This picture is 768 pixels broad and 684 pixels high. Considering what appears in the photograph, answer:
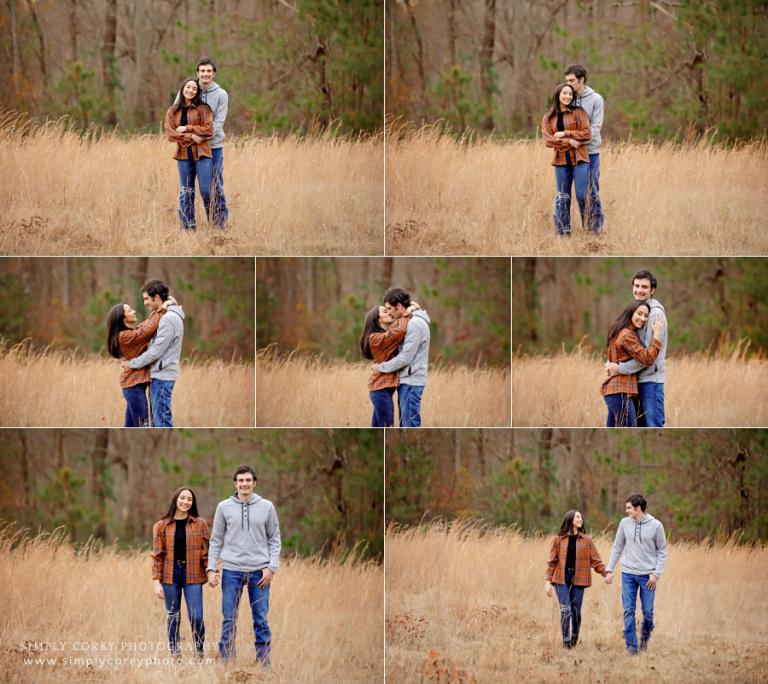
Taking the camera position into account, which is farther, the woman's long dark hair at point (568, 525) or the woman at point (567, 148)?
the woman at point (567, 148)

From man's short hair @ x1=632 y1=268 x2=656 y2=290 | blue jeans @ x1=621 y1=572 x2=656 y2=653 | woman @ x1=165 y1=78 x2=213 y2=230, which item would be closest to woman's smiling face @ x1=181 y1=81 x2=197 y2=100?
woman @ x1=165 y1=78 x2=213 y2=230

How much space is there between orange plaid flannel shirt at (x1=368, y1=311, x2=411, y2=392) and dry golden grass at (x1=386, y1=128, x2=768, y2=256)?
27.4 inches

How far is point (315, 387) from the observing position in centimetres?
1098

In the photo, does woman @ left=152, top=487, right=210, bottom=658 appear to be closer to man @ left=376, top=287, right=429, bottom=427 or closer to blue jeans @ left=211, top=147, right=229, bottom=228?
man @ left=376, top=287, right=429, bottom=427

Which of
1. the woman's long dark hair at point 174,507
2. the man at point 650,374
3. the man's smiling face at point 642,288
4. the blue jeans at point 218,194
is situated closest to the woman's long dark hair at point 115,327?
the blue jeans at point 218,194

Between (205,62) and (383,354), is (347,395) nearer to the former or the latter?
(383,354)

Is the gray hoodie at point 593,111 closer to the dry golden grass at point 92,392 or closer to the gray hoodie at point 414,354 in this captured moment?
the gray hoodie at point 414,354

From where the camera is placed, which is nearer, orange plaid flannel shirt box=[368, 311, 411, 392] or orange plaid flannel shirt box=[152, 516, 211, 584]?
orange plaid flannel shirt box=[152, 516, 211, 584]

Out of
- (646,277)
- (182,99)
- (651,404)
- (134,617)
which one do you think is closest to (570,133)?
(646,277)

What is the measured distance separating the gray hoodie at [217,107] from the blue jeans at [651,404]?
3704 millimetres

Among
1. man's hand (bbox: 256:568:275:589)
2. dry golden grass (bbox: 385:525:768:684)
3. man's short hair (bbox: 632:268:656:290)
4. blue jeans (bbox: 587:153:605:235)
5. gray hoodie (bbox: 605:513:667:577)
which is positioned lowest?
dry golden grass (bbox: 385:525:768:684)

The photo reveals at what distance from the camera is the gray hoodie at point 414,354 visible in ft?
34.7

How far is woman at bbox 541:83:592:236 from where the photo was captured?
36.2 ft

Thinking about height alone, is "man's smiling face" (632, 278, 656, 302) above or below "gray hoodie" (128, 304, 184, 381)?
above
